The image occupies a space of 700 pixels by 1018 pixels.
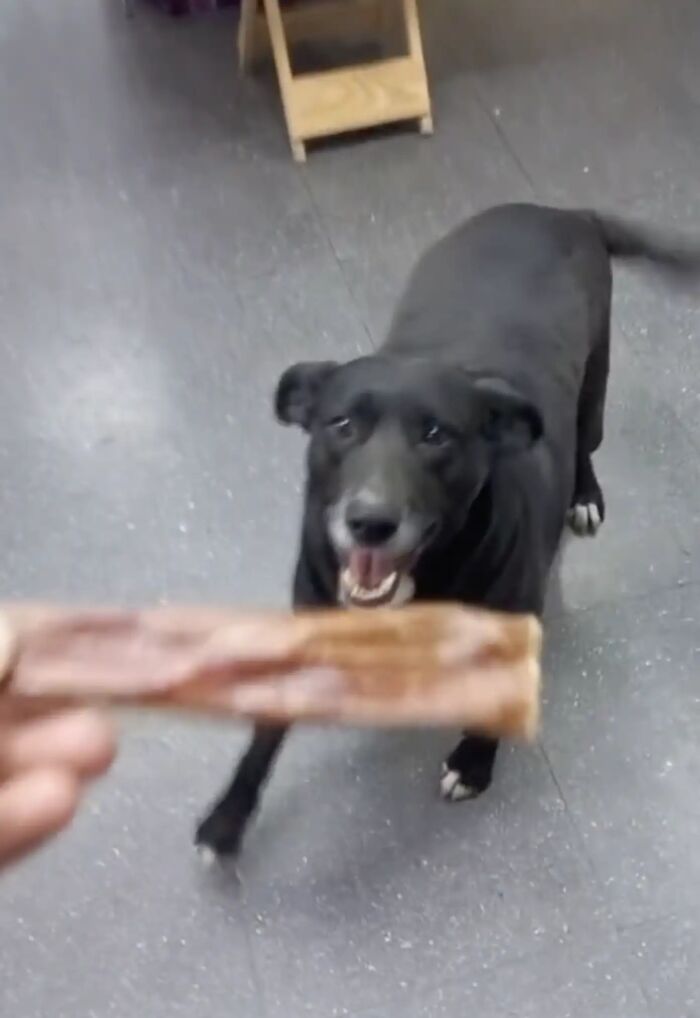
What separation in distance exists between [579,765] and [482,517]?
0.43 m

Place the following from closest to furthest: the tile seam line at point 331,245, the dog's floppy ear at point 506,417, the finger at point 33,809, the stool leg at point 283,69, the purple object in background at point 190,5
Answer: the finger at point 33,809 < the dog's floppy ear at point 506,417 < the tile seam line at point 331,245 < the stool leg at point 283,69 < the purple object in background at point 190,5

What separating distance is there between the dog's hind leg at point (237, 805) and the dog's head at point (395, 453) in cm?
28

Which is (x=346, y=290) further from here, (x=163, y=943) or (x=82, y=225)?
(x=163, y=943)

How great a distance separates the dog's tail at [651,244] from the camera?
1825mm

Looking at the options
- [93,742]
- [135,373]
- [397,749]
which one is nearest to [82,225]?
[135,373]

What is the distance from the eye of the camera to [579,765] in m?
1.72

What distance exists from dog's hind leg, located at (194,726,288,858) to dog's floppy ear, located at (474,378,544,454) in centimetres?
44

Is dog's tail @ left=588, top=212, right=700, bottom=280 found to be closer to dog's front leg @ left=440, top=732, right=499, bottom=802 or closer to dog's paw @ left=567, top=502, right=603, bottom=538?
dog's paw @ left=567, top=502, right=603, bottom=538

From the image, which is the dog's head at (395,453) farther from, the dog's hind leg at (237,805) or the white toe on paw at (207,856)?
the white toe on paw at (207,856)

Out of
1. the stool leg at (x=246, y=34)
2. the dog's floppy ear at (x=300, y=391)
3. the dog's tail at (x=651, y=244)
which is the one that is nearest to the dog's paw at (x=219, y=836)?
the dog's floppy ear at (x=300, y=391)

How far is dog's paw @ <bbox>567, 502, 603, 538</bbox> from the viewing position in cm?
195

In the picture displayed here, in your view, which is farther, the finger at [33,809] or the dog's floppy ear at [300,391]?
the dog's floppy ear at [300,391]

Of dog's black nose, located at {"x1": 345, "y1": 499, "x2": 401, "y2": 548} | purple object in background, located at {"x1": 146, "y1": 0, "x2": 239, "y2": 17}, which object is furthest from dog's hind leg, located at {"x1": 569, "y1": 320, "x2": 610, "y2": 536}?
purple object in background, located at {"x1": 146, "y1": 0, "x2": 239, "y2": 17}

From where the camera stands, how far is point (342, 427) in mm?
1430
